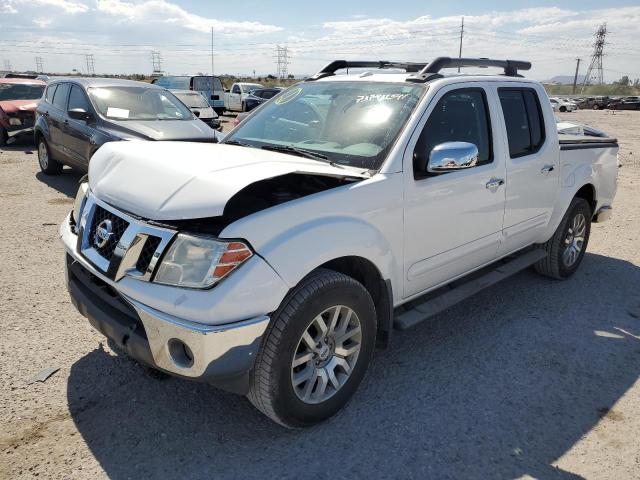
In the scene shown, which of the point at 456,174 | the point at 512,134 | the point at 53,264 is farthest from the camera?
the point at 53,264

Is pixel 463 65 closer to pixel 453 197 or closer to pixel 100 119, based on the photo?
pixel 453 197

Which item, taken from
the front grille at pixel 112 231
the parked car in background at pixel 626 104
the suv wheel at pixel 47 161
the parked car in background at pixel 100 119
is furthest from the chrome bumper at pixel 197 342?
the parked car in background at pixel 626 104

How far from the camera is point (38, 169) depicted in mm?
10516

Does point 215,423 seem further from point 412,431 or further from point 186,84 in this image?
point 186,84

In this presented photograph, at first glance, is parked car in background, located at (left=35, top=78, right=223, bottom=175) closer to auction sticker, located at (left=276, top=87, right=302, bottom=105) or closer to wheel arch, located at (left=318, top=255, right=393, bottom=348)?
auction sticker, located at (left=276, top=87, right=302, bottom=105)

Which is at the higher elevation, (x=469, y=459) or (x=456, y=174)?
(x=456, y=174)

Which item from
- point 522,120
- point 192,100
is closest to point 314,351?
point 522,120

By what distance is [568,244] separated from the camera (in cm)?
521

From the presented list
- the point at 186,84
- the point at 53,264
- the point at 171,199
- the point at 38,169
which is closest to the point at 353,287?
the point at 171,199

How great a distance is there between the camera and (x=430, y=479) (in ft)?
8.29

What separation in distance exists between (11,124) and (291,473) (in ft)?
44.5

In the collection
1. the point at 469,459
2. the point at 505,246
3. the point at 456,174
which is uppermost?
the point at 456,174

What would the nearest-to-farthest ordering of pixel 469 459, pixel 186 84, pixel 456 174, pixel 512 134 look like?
1. pixel 469 459
2. pixel 456 174
3. pixel 512 134
4. pixel 186 84

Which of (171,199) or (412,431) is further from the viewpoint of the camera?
(412,431)
